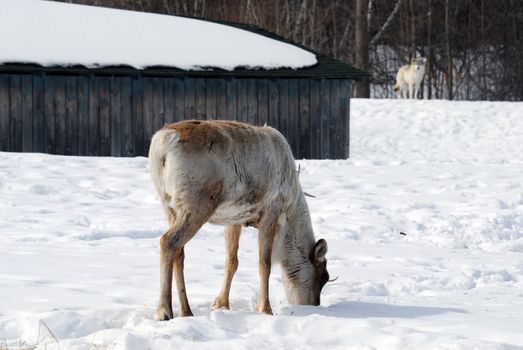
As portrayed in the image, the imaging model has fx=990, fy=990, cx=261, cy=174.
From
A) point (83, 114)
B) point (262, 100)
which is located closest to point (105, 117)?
point (83, 114)

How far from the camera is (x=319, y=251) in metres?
7.16

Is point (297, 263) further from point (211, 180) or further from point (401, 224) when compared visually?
point (401, 224)

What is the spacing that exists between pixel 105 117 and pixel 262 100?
10.8ft

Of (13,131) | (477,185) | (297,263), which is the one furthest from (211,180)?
(13,131)

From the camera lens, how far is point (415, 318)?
6.44 m

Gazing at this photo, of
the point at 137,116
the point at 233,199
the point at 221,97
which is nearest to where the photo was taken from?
the point at 233,199

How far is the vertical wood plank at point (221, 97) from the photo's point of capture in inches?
768

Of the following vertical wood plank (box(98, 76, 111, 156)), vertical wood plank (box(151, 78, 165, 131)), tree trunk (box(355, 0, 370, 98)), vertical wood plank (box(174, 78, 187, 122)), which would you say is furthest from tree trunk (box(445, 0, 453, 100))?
vertical wood plank (box(98, 76, 111, 156))

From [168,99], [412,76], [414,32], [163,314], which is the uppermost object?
[414,32]

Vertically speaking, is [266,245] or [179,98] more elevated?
[179,98]

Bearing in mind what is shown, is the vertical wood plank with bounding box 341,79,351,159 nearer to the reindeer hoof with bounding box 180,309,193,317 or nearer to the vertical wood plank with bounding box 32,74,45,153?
the vertical wood plank with bounding box 32,74,45,153

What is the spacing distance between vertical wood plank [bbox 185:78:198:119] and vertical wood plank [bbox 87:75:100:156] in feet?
5.86

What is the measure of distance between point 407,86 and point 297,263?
25.5 meters

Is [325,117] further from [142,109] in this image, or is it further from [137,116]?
[137,116]
